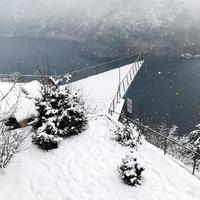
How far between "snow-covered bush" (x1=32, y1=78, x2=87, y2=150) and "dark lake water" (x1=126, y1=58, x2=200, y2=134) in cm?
5310

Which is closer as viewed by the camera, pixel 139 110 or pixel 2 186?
pixel 2 186

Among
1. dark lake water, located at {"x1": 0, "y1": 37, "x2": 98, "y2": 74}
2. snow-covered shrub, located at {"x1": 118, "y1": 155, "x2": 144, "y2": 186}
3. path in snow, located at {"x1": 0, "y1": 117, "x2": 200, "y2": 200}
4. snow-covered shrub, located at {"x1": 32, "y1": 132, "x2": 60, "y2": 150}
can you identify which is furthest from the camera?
dark lake water, located at {"x1": 0, "y1": 37, "x2": 98, "y2": 74}

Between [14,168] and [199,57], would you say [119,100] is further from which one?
[199,57]

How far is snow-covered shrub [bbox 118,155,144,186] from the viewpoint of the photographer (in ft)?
39.5

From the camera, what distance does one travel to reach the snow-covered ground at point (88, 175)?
1160 centimetres

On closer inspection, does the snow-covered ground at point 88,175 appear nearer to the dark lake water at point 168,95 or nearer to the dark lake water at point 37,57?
the dark lake water at point 168,95

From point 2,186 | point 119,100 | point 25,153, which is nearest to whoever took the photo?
point 2,186

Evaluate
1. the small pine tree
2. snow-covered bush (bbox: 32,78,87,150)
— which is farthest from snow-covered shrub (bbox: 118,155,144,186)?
snow-covered bush (bbox: 32,78,87,150)

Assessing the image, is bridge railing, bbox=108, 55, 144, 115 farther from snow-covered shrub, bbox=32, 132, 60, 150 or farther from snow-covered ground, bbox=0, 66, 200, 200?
snow-covered shrub, bbox=32, 132, 60, 150

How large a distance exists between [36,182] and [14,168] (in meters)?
1.37

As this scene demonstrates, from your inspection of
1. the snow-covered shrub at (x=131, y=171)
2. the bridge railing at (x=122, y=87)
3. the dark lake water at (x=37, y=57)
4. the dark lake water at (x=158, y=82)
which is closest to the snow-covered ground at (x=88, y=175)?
the snow-covered shrub at (x=131, y=171)

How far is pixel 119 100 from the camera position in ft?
82.6

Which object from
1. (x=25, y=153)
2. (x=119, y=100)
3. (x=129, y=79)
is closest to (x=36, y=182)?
(x=25, y=153)

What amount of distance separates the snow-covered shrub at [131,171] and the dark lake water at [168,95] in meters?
56.7
